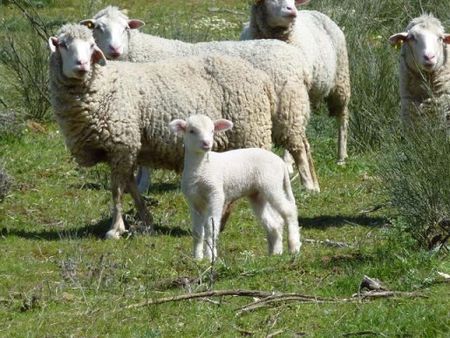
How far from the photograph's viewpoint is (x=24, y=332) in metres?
6.27

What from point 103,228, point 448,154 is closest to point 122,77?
point 103,228

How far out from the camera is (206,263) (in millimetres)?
7664

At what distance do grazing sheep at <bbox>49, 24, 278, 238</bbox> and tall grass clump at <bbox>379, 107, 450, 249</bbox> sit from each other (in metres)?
2.07

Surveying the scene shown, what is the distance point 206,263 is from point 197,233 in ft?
1.70

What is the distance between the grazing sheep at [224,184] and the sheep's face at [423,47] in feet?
7.32

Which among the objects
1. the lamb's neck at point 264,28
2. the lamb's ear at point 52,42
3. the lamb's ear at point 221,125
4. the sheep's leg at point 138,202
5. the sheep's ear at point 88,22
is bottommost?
the sheep's leg at point 138,202

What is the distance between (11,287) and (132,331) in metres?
1.74

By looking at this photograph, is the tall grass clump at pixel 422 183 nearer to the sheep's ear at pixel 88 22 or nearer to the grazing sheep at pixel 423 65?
the grazing sheep at pixel 423 65

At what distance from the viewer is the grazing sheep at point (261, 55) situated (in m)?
10.6

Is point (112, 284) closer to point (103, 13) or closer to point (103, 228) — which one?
point (103, 228)

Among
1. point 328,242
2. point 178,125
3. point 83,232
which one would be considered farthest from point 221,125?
point 83,232

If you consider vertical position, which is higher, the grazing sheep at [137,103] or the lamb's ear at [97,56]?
the lamb's ear at [97,56]

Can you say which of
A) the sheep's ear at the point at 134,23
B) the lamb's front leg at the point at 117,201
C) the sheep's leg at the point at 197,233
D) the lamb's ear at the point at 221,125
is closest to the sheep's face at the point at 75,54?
the lamb's front leg at the point at 117,201

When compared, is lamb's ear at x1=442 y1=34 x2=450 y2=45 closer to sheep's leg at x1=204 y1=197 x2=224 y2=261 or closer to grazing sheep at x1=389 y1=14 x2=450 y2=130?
grazing sheep at x1=389 y1=14 x2=450 y2=130
